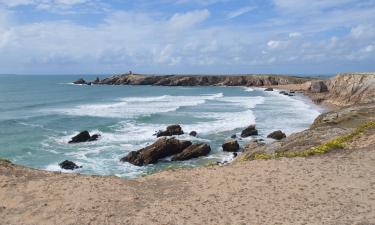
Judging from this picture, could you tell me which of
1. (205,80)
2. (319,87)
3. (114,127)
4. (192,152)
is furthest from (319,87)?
(192,152)

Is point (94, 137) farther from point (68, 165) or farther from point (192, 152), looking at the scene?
point (192, 152)

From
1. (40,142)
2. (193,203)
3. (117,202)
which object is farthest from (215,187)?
(40,142)

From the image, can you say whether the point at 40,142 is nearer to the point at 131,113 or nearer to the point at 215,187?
the point at 131,113

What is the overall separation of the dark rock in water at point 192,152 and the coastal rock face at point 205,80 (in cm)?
9572

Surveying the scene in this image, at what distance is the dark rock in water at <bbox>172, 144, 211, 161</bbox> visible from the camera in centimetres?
3134

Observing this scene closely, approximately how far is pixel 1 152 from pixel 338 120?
2510 cm

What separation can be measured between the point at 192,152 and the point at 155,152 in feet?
8.43

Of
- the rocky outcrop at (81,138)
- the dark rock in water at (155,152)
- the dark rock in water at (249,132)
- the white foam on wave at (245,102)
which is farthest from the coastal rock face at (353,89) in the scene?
the rocky outcrop at (81,138)

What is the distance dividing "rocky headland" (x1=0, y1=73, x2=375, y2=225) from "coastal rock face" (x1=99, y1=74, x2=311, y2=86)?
4383 inches

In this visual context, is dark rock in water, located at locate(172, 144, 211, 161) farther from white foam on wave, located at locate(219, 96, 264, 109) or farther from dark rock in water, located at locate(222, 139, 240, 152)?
white foam on wave, located at locate(219, 96, 264, 109)

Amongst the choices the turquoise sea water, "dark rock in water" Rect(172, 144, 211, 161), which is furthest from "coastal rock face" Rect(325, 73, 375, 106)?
"dark rock in water" Rect(172, 144, 211, 161)

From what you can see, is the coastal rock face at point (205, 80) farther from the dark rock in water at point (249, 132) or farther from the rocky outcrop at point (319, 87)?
the dark rock in water at point (249, 132)

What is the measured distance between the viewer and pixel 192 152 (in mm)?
31750

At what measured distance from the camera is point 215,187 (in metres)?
13.8
